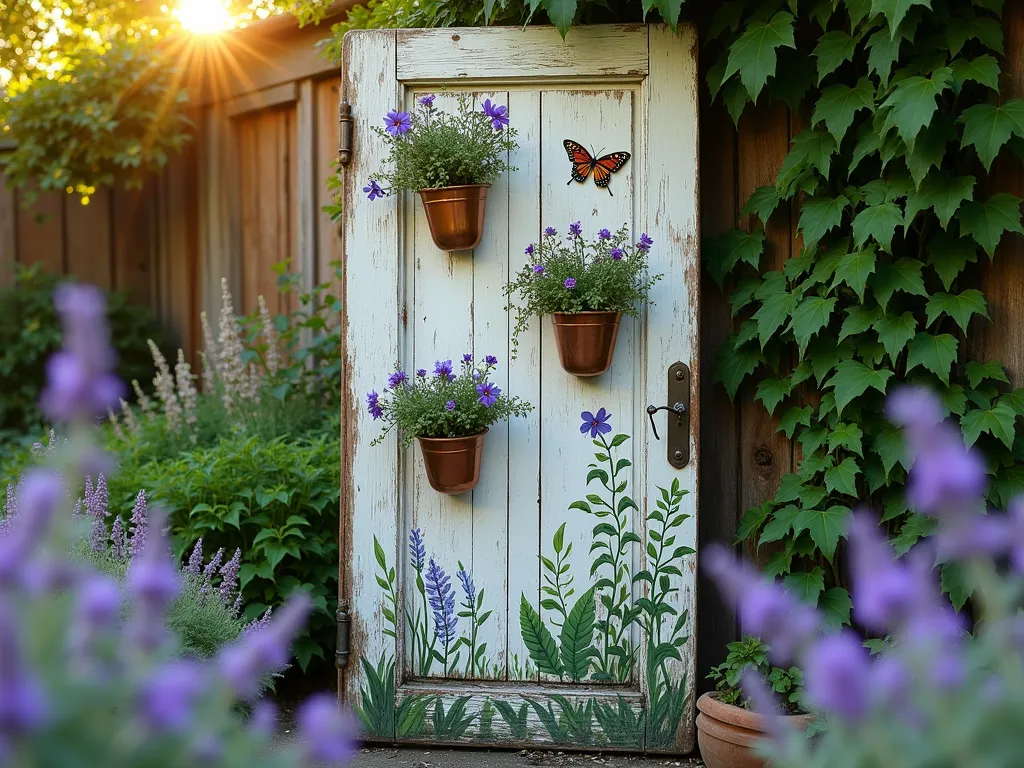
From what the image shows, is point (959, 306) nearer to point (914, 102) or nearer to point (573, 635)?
point (914, 102)

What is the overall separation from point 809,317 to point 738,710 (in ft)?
3.74

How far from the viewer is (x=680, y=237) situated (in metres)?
3.15

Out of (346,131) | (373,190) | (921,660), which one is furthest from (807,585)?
(921,660)

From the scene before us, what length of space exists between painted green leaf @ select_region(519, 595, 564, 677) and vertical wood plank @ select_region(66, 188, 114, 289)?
4.19 meters

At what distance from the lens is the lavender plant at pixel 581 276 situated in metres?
3.04

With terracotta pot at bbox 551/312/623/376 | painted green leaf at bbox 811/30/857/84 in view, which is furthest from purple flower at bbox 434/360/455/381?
painted green leaf at bbox 811/30/857/84

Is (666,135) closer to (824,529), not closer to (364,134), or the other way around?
(364,134)

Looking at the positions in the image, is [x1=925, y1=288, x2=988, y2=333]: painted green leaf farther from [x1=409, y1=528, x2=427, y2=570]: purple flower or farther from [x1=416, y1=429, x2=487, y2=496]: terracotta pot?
[x1=409, y1=528, x2=427, y2=570]: purple flower

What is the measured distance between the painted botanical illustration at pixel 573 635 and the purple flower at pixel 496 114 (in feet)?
3.11

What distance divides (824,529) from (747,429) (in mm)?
462

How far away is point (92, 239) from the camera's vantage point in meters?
6.27

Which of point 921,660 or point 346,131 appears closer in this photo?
point 921,660

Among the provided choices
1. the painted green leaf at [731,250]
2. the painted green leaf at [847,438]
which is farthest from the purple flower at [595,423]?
the painted green leaf at [847,438]

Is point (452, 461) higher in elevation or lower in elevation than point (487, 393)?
lower
